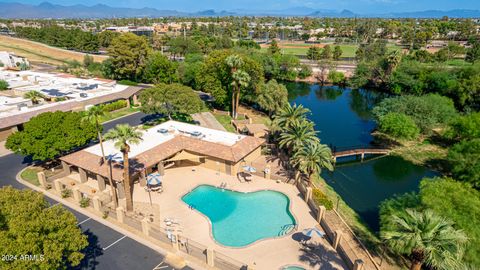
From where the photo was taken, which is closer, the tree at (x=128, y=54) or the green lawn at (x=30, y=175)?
the green lawn at (x=30, y=175)

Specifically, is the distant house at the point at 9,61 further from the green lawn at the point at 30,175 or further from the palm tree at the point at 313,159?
the palm tree at the point at 313,159

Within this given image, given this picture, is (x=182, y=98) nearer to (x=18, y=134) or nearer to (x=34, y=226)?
(x=18, y=134)

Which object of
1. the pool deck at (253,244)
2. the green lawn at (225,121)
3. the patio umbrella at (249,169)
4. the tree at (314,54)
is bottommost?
the pool deck at (253,244)

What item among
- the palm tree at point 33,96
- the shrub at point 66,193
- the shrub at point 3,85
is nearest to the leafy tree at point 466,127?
the shrub at point 66,193

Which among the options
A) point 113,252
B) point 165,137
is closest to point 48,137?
point 165,137

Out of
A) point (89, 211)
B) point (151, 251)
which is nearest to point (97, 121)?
point (89, 211)

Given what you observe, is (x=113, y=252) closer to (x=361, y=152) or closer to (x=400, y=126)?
(x=361, y=152)

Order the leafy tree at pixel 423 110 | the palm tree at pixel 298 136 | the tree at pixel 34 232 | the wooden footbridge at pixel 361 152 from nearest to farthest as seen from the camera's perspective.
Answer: the tree at pixel 34 232
the palm tree at pixel 298 136
the wooden footbridge at pixel 361 152
the leafy tree at pixel 423 110
